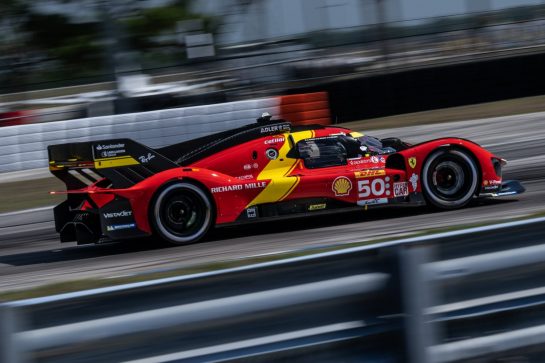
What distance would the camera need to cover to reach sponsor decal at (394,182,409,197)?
30.0ft

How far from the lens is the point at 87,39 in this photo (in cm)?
3378

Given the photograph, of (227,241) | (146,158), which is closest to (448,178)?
(227,241)

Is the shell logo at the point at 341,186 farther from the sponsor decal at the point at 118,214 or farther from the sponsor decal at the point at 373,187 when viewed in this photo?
the sponsor decal at the point at 118,214

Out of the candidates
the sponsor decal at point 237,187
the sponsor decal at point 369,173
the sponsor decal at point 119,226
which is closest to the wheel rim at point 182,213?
the sponsor decal at point 237,187

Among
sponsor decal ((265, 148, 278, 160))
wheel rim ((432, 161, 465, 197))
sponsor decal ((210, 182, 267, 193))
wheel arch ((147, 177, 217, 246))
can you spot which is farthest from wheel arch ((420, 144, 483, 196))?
wheel arch ((147, 177, 217, 246))

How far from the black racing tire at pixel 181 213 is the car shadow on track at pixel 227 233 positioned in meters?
0.17

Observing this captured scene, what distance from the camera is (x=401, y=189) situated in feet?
30.0

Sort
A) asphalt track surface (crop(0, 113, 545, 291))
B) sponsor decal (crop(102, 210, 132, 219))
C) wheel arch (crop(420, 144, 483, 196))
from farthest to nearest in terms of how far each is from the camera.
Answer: wheel arch (crop(420, 144, 483, 196)) < sponsor decal (crop(102, 210, 132, 219)) < asphalt track surface (crop(0, 113, 545, 291))

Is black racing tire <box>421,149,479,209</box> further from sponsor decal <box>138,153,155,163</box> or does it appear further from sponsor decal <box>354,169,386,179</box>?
sponsor decal <box>138,153,155,163</box>

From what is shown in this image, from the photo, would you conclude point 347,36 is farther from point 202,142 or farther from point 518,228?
point 518,228

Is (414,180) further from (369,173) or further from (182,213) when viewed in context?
(182,213)

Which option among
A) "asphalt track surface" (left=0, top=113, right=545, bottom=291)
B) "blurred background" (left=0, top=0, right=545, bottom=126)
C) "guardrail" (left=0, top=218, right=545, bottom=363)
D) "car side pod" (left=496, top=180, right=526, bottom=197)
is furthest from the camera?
"blurred background" (left=0, top=0, right=545, bottom=126)

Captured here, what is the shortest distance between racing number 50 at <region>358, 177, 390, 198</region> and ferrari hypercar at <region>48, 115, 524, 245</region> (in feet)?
0.04

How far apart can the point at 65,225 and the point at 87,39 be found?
26186 millimetres
